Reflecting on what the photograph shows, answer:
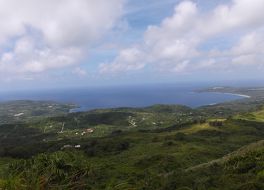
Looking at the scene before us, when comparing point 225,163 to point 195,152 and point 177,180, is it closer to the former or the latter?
point 177,180

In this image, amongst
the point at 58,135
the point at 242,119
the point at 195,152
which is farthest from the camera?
the point at 58,135

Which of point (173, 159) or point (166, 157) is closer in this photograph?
point (166, 157)

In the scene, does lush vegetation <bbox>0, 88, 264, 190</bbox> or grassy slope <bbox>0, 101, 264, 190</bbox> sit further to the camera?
grassy slope <bbox>0, 101, 264, 190</bbox>

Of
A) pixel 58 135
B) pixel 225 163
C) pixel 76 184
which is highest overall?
pixel 76 184

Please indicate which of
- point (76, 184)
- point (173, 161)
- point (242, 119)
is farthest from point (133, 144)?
point (76, 184)

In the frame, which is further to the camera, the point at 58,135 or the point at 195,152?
the point at 58,135

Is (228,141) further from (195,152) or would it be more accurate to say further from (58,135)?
(58,135)

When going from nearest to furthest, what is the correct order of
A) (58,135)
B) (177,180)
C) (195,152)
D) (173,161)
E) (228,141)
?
(177,180) < (173,161) < (195,152) < (228,141) < (58,135)

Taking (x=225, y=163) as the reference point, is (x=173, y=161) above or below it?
below

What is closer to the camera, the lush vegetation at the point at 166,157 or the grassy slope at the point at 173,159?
the lush vegetation at the point at 166,157

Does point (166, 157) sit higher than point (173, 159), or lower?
higher

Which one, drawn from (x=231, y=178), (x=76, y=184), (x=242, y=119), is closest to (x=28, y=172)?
(x=76, y=184)
